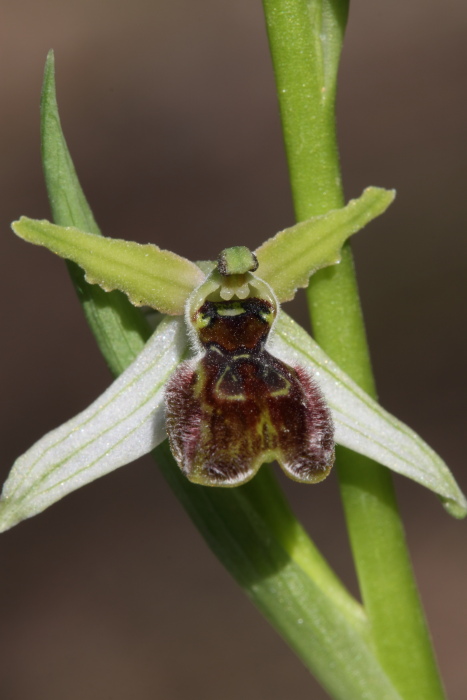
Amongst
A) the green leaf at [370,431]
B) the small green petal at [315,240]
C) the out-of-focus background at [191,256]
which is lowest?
the out-of-focus background at [191,256]

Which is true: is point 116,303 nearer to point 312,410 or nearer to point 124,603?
point 312,410

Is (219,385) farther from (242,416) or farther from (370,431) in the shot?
(370,431)

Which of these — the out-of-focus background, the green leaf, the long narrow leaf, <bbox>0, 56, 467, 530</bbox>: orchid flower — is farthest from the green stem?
the out-of-focus background

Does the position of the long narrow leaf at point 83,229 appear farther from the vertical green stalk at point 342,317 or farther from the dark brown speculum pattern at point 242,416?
the vertical green stalk at point 342,317

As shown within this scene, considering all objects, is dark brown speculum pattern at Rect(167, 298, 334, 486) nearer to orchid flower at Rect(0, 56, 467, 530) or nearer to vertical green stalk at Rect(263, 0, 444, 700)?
orchid flower at Rect(0, 56, 467, 530)

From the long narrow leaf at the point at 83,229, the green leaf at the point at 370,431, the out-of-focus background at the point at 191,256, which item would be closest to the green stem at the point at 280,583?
the long narrow leaf at the point at 83,229

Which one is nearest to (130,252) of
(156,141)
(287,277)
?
(287,277)
